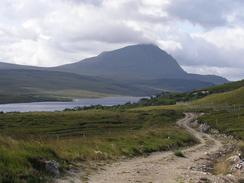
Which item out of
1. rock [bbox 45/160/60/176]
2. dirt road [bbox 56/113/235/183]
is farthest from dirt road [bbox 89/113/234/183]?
rock [bbox 45/160/60/176]

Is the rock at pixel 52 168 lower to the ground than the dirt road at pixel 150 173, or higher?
higher

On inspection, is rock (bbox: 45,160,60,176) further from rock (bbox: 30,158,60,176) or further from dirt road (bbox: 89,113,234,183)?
dirt road (bbox: 89,113,234,183)

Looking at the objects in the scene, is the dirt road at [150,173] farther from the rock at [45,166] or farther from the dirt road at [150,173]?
the rock at [45,166]

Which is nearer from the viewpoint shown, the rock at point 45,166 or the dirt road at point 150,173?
the rock at point 45,166

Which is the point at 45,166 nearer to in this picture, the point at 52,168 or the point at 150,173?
the point at 52,168

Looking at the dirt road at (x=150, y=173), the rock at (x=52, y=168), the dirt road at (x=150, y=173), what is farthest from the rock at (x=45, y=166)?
the dirt road at (x=150, y=173)

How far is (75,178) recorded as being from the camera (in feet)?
92.5

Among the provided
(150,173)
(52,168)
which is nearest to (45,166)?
(52,168)

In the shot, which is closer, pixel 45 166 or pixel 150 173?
pixel 45 166

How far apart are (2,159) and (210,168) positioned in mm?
21320

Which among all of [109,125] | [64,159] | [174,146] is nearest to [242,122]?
[109,125]

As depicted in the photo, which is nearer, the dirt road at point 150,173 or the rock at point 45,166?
the rock at point 45,166

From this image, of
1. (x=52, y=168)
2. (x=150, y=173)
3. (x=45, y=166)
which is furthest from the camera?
(x=150, y=173)

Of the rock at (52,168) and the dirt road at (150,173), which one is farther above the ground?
the rock at (52,168)
